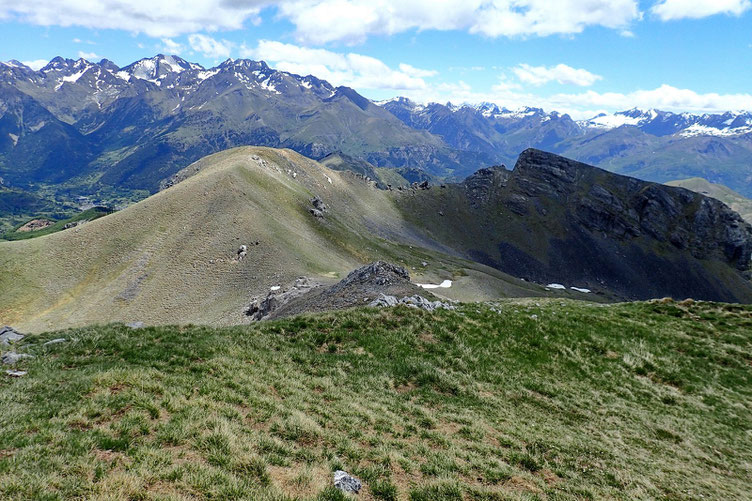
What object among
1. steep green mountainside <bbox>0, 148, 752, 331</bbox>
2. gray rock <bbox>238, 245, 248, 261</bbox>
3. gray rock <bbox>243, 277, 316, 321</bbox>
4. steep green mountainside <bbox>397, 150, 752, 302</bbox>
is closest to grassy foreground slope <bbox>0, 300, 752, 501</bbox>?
gray rock <bbox>243, 277, 316, 321</bbox>

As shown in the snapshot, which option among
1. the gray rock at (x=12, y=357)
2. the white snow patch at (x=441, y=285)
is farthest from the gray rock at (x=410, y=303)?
the white snow patch at (x=441, y=285)

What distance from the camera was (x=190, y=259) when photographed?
75.1 metres

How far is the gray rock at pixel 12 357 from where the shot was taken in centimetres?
1789

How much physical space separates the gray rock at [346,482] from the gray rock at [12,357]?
57.9 ft

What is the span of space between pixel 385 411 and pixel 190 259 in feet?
227

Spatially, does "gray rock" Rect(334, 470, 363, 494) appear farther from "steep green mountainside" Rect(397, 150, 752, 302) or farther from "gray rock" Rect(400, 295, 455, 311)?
"steep green mountainside" Rect(397, 150, 752, 302)

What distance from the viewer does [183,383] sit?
1598 centimetres

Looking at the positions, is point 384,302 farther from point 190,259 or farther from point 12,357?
point 190,259

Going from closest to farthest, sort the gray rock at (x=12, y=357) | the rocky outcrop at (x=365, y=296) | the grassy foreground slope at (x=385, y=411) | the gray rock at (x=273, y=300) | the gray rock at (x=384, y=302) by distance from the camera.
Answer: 1. the grassy foreground slope at (x=385, y=411)
2. the gray rock at (x=12, y=357)
3. the gray rock at (x=384, y=302)
4. the rocky outcrop at (x=365, y=296)
5. the gray rock at (x=273, y=300)

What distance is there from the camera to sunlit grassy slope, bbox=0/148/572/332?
64.2m

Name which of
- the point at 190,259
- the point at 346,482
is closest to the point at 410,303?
the point at 346,482

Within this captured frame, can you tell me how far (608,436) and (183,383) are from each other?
2155 cm

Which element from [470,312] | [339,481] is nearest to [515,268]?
[470,312]

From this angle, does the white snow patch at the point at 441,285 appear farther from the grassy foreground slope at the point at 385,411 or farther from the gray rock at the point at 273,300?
the grassy foreground slope at the point at 385,411
